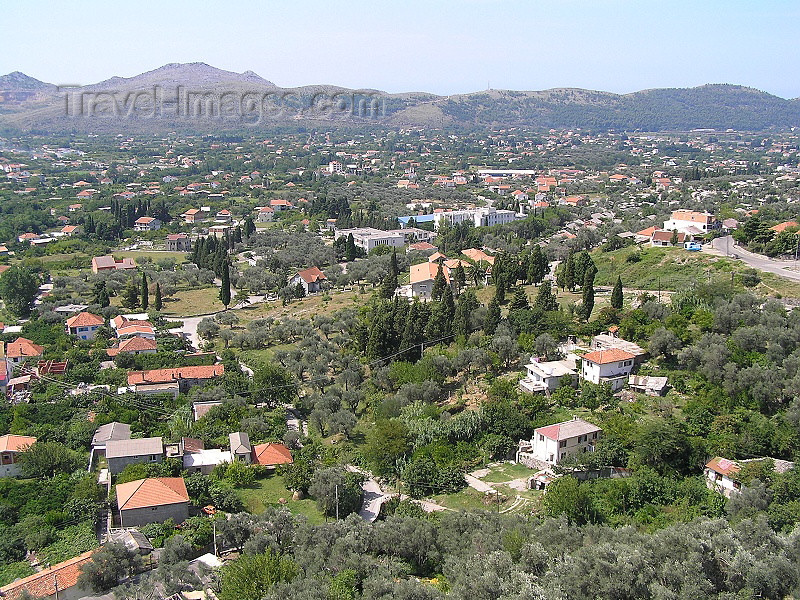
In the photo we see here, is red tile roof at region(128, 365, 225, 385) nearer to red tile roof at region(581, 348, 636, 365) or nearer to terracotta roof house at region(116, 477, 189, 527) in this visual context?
terracotta roof house at region(116, 477, 189, 527)

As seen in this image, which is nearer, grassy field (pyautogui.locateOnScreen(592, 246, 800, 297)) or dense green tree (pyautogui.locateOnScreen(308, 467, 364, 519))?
dense green tree (pyautogui.locateOnScreen(308, 467, 364, 519))

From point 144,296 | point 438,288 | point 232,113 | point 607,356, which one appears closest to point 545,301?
point 607,356

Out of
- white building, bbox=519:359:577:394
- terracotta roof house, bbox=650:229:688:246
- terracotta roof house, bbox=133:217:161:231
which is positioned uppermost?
terracotta roof house, bbox=650:229:688:246

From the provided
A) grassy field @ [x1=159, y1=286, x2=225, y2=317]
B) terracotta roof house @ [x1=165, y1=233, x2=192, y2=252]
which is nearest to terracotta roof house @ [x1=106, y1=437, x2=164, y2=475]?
Result: grassy field @ [x1=159, y1=286, x2=225, y2=317]

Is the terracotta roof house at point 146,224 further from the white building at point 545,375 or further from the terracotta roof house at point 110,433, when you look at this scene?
the white building at point 545,375

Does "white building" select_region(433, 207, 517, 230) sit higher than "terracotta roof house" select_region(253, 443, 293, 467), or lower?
higher

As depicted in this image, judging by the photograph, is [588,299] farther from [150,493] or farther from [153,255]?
[153,255]

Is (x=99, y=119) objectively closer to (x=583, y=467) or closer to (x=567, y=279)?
(x=567, y=279)
